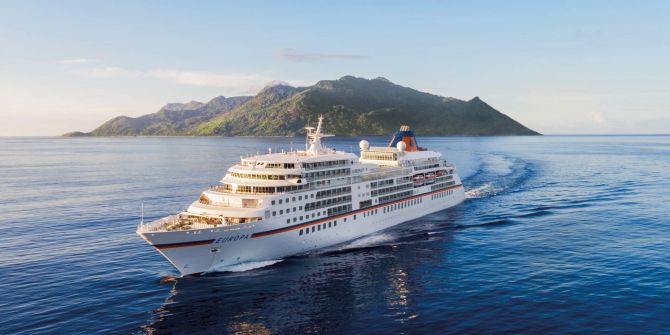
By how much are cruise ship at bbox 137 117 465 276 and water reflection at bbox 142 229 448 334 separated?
238 cm

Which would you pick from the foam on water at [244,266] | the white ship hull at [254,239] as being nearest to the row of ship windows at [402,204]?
the white ship hull at [254,239]

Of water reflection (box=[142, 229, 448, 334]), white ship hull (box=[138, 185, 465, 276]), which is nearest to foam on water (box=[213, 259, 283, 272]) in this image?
white ship hull (box=[138, 185, 465, 276])

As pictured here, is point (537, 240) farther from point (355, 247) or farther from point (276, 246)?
point (276, 246)

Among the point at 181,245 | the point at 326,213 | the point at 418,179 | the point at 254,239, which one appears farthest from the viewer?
the point at 418,179

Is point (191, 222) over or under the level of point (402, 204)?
over

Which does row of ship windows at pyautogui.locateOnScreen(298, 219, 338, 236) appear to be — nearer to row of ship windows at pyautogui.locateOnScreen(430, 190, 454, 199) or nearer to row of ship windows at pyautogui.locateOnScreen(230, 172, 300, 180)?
row of ship windows at pyautogui.locateOnScreen(230, 172, 300, 180)

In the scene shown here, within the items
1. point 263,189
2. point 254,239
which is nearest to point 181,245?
point 254,239

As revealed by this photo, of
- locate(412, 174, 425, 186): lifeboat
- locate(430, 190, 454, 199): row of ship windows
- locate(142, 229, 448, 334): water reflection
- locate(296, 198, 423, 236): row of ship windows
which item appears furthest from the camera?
locate(430, 190, 454, 199): row of ship windows

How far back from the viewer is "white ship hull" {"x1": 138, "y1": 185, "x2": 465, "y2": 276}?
3850 cm

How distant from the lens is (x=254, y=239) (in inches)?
1670

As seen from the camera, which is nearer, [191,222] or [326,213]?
[191,222]

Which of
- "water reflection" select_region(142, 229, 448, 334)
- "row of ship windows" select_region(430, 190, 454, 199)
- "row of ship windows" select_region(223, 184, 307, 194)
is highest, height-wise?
"row of ship windows" select_region(223, 184, 307, 194)

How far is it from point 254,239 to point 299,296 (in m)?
8.90

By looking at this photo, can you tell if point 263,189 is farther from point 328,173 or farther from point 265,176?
point 328,173
